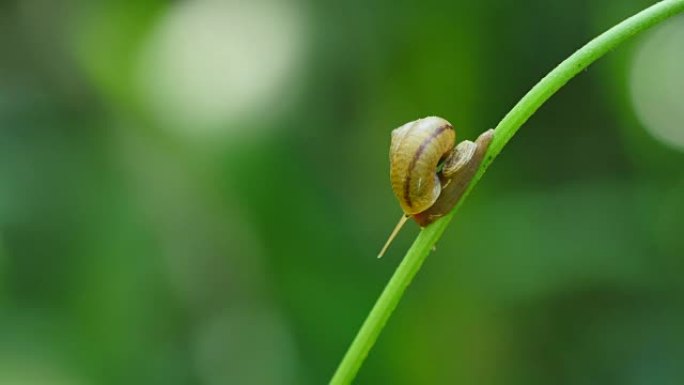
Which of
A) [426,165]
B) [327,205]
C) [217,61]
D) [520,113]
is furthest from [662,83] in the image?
[520,113]

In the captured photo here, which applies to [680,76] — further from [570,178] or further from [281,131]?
[281,131]

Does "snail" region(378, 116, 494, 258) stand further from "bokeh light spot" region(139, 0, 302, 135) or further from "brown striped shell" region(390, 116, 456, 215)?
"bokeh light spot" region(139, 0, 302, 135)

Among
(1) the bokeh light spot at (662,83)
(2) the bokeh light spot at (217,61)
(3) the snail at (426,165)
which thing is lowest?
(1) the bokeh light spot at (662,83)

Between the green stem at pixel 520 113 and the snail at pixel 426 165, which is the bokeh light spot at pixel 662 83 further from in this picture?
the green stem at pixel 520 113

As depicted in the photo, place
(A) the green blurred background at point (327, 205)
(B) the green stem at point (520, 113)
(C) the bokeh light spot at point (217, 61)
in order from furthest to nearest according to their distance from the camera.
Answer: (C) the bokeh light spot at point (217, 61), (A) the green blurred background at point (327, 205), (B) the green stem at point (520, 113)

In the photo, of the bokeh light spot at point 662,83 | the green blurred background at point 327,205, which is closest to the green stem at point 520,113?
the green blurred background at point 327,205

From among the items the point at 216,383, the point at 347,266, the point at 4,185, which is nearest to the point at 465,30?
the point at 347,266
